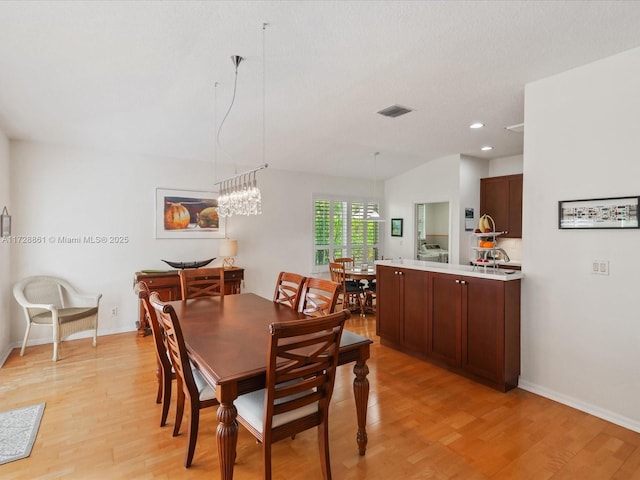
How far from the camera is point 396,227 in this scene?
701 centimetres

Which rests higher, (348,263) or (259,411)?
(348,263)

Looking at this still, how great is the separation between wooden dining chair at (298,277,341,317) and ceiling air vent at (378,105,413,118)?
6.76 feet

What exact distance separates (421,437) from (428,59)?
276 cm

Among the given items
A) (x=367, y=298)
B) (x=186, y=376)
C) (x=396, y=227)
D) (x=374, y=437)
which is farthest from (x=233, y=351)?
(x=396, y=227)

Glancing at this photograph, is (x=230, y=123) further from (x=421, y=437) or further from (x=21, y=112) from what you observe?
(x=421, y=437)

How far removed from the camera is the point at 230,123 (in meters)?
3.93

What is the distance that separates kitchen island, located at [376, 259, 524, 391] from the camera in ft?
9.64

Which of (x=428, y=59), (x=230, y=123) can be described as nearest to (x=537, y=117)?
(x=428, y=59)

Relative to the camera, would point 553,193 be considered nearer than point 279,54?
No

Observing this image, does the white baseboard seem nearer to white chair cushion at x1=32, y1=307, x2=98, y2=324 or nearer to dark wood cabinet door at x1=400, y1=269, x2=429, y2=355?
dark wood cabinet door at x1=400, y1=269, x2=429, y2=355

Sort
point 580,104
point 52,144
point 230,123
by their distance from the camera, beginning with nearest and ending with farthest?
point 580,104
point 230,123
point 52,144

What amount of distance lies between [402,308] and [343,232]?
3.19m

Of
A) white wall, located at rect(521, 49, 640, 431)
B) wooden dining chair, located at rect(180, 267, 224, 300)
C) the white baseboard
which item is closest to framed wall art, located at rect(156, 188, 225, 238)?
wooden dining chair, located at rect(180, 267, 224, 300)

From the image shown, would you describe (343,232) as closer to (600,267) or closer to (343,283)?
(343,283)
